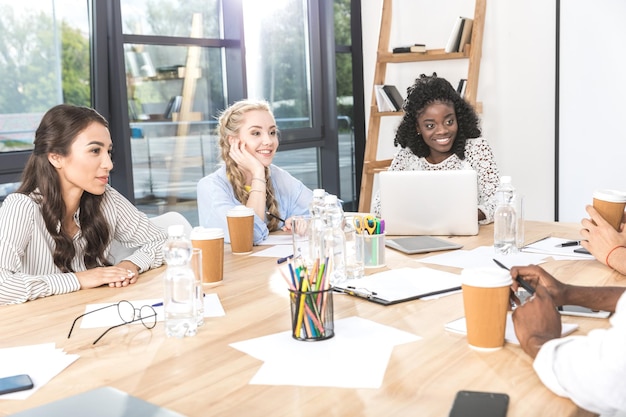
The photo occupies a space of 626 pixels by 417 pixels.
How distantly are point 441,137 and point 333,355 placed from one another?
2120 millimetres

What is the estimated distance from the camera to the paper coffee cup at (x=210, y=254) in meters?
1.81

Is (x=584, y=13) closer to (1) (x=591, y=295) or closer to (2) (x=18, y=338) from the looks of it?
(1) (x=591, y=295)

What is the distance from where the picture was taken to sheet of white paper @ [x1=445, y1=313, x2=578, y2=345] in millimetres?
1279

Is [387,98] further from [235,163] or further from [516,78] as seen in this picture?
[235,163]

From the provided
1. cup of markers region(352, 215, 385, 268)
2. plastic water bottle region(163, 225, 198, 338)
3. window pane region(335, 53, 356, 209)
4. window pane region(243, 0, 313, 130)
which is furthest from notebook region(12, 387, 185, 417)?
window pane region(335, 53, 356, 209)

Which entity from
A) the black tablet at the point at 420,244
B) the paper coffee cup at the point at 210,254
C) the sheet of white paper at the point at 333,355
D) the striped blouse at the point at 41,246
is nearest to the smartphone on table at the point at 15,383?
the sheet of white paper at the point at 333,355

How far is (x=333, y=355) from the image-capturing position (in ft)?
4.05

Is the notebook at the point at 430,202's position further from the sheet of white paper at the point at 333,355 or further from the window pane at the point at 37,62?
the window pane at the point at 37,62

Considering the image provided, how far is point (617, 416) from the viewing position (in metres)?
1.07

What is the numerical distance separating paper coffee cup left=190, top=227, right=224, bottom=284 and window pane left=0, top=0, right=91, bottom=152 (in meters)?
1.76


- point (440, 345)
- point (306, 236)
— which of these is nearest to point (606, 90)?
point (306, 236)

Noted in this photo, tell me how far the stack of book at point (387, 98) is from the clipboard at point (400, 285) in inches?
113

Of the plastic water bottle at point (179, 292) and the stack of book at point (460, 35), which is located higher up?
the stack of book at point (460, 35)

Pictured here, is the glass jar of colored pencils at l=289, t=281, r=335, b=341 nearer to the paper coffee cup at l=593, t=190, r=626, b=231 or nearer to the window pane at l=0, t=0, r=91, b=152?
the paper coffee cup at l=593, t=190, r=626, b=231
